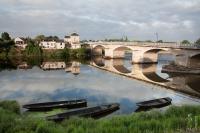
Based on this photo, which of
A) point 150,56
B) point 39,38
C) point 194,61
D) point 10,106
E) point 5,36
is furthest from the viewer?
point 39,38

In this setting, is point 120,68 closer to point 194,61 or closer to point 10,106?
point 194,61

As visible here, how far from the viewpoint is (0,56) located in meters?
76.2

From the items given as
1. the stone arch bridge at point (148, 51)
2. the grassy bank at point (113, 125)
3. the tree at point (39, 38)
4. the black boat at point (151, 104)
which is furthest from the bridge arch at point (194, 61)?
the tree at point (39, 38)

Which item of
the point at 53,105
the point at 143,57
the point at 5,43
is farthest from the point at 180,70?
the point at 5,43

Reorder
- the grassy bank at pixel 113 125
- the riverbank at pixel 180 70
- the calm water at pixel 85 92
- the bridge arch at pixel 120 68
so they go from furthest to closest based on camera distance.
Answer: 1. the bridge arch at pixel 120 68
2. the riverbank at pixel 180 70
3. the calm water at pixel 85 92
4. the grassy bank at pixel 113 125

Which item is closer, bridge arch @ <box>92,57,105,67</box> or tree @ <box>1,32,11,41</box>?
bridge arch @ <box>92,57,105,67</box>

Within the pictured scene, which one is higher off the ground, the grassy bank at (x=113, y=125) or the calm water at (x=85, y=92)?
the grassy bank at (x=113, y=125)

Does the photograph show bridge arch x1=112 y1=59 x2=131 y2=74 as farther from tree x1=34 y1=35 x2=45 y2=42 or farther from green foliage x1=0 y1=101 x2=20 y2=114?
tree x1=34 y1=35 x2=45 y2=42

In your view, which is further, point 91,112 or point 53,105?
point 53,105

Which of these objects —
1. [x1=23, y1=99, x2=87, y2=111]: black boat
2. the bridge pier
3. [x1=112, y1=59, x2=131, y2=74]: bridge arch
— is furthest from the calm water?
the bridge pier

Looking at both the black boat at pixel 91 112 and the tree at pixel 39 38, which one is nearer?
the black boat at pixel 91 112

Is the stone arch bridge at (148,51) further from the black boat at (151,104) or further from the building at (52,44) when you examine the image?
the black boat at (151,104)

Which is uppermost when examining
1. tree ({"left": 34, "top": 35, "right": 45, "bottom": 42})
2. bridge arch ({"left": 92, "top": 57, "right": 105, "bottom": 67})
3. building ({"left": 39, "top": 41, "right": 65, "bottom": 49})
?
tree ({"left": 34, "top": 35, "right": 45, "bottom": 42})

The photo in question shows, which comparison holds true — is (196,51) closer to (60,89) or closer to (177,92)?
(177,92)
